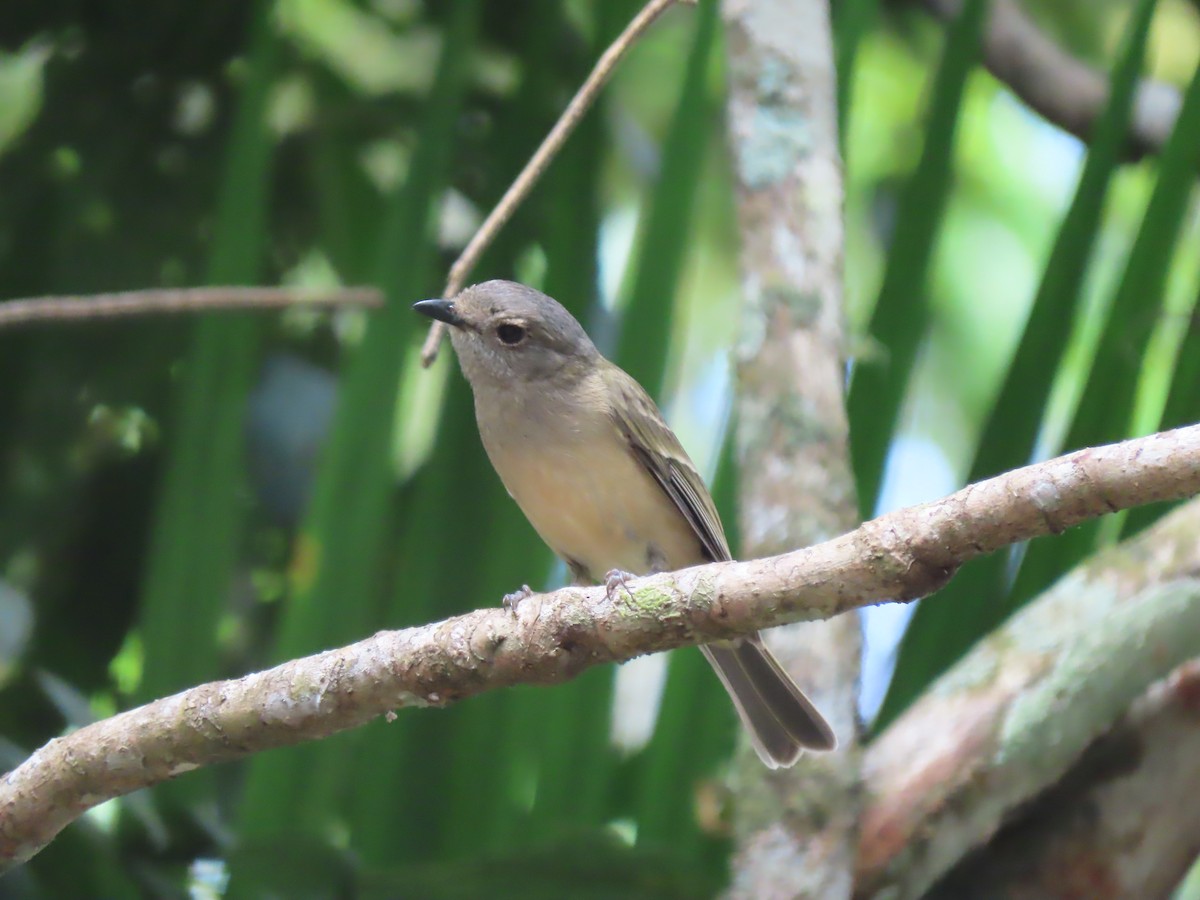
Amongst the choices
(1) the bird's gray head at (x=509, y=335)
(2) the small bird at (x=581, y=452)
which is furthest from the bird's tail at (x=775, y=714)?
(1) the bird's gray head at (x=509, y=335)

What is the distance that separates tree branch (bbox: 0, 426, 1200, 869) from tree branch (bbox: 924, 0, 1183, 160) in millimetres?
3593

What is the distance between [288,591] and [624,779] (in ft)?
4.06

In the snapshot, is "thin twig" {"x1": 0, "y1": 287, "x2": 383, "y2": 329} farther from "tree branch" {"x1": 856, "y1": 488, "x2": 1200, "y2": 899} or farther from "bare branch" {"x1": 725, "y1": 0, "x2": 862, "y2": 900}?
"tree branch" {"x1": 856, "y1": 488, "x2": 1200, "y2": 899}

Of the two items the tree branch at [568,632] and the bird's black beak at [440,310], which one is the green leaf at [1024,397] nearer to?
the bird's black beak at [440,310]

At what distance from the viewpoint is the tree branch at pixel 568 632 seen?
204cm

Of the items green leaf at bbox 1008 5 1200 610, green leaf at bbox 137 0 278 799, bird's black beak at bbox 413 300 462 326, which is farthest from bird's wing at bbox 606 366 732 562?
green leaf at bbox 137 0 278 799

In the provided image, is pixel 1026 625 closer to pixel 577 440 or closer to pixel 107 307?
pixel 577 440

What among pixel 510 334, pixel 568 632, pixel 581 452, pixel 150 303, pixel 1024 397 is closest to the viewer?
pixel 568 632

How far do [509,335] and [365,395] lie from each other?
0.59 meters

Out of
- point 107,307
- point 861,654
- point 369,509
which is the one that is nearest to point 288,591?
point 369,509

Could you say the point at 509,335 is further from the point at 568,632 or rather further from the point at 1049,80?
the point at 1049,80

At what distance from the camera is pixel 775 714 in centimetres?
353

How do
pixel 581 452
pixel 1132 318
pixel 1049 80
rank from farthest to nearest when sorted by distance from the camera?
pixel 1049 80 → pixel 1132 318 → pixel 581 452

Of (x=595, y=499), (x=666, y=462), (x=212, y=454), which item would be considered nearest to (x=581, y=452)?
(x=595, y=499)
